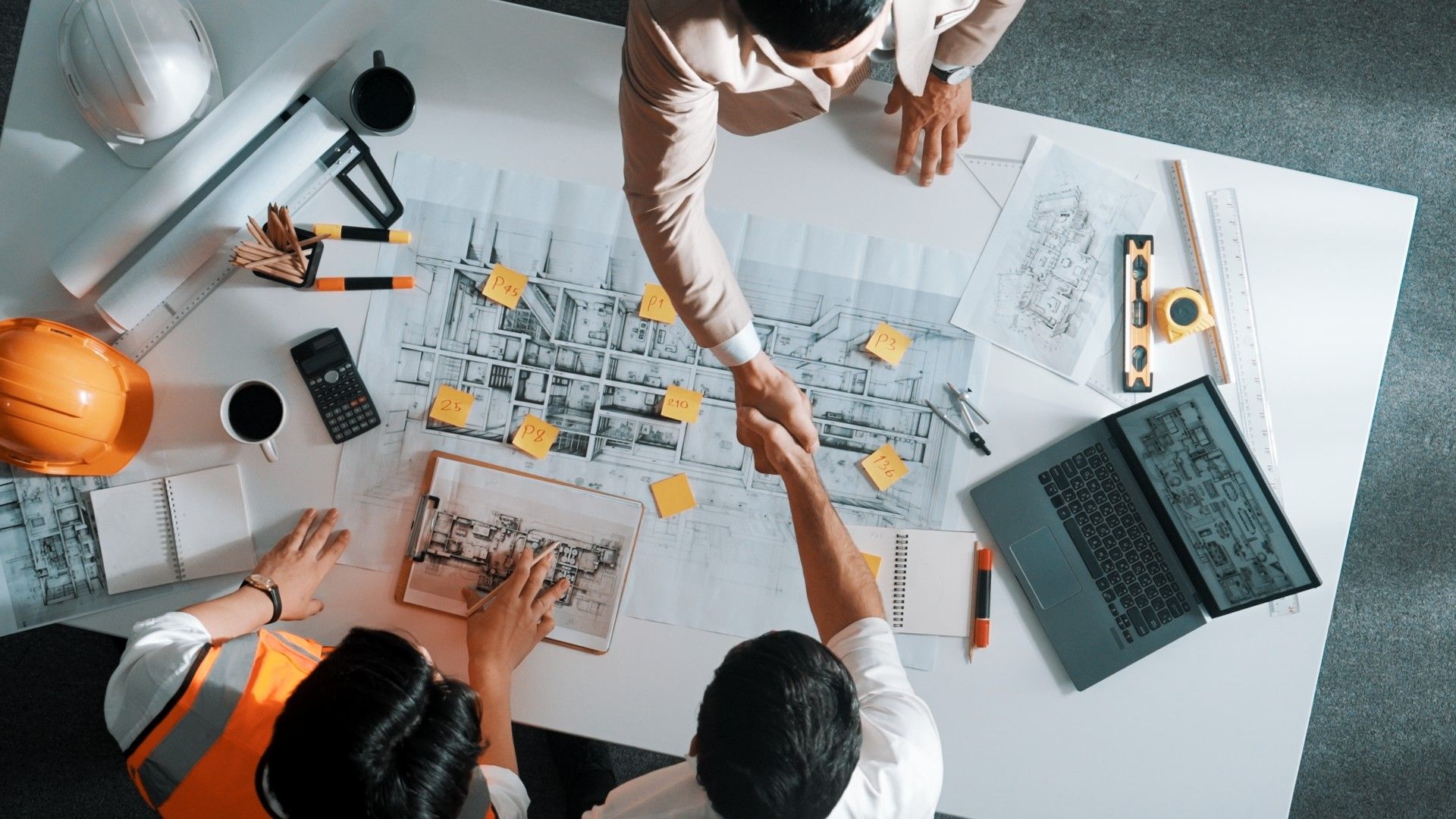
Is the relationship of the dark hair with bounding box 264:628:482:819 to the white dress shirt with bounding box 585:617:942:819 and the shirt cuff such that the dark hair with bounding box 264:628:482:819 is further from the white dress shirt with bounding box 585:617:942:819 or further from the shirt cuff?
the shirt cuff

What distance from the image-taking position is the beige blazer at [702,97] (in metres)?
0.78

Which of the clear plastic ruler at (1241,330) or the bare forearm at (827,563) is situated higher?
the clear plastic ruler at (1241,330)

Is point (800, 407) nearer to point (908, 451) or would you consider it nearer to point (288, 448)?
point (908, 451)

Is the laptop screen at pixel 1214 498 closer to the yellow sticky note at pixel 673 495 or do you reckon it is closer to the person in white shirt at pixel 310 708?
the yellow sticky note at pixel 673 495

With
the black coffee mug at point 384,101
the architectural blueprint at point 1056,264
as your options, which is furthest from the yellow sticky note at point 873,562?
the black coffee mug at point 384,101

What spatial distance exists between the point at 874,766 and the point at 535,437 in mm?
610

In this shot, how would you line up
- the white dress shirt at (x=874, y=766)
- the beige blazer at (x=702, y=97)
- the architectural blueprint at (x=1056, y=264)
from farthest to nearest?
the architectural blueprint at (x=1056, y=264) < the white dress shirt at (x=874, y=766) < the beige blazer at (x=702, y=97)

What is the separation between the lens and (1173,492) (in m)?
1.15

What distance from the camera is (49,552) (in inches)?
44.8

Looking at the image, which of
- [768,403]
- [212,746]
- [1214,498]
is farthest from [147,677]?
[1214,498]

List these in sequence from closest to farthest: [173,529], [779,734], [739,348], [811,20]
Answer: [811,20] < [779,734] < [739,348] < [173,529]

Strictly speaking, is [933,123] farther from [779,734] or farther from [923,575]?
[779,734]

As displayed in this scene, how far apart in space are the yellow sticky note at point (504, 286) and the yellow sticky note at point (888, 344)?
0.50 metres

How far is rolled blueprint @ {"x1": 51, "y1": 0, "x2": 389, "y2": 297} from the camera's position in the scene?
1.09 meters
